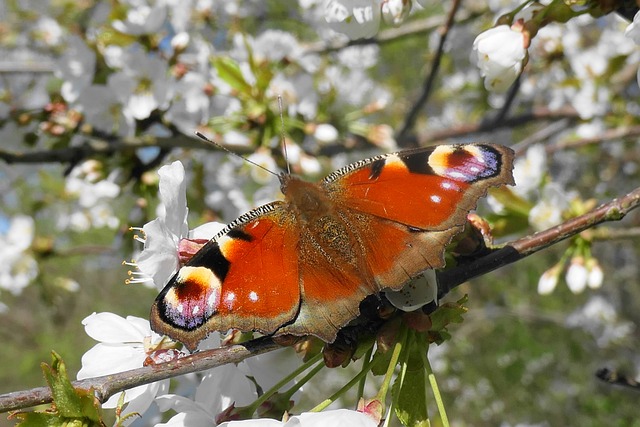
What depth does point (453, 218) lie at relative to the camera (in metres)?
1.04

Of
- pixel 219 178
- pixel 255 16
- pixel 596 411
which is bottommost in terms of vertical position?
pixel 596 411

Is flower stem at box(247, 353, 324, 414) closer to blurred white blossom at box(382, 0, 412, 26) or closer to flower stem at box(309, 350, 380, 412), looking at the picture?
flower stem at box(309, 350, 380, 412)

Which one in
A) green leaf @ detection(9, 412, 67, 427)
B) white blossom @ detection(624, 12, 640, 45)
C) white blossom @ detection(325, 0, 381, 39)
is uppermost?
white blossom @ detection(624, 12, 640, 45)

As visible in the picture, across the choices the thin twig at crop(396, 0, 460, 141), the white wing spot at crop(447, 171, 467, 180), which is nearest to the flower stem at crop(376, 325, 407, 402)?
the white wing spot at crop(447, 171, 467, 180)

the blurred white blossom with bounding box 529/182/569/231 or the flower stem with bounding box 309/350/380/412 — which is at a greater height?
the flower stem with bounding box 309/350/380/412

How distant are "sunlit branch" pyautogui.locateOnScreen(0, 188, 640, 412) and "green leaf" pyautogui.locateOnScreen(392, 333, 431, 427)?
12cm

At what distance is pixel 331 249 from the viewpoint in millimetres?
1101

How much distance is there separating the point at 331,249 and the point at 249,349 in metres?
0.23

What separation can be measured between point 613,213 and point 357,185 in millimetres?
475

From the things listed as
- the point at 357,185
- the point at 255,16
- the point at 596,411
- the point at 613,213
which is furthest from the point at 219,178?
the point at 596,411

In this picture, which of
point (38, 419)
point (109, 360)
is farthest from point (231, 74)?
Answer: point (38, 419)

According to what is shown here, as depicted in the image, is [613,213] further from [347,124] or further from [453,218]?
[347,124]

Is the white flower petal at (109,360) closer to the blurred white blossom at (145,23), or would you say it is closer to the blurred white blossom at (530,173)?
the blurred white blossom at (145,23)

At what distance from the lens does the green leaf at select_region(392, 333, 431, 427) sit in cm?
103
